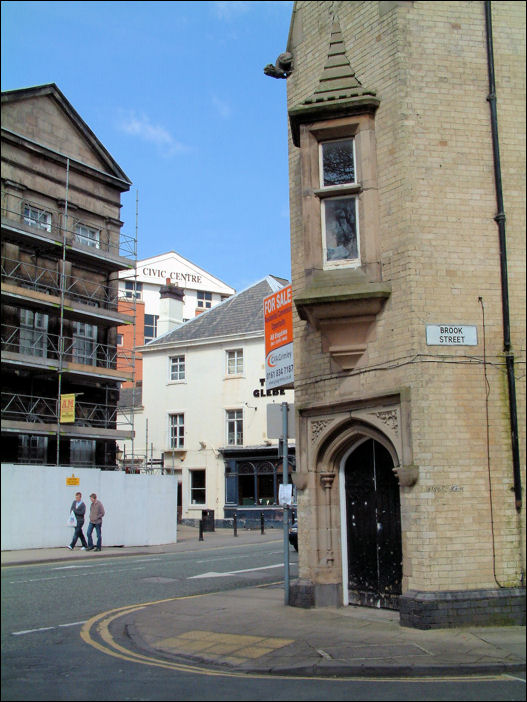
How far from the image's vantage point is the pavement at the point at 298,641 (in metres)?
7.45

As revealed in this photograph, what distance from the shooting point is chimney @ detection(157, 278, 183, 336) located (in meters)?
49.9

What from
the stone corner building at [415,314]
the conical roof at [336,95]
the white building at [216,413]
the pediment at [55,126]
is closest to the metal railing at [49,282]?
the pediment at [55,126]

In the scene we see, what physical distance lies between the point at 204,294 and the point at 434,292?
203 feet

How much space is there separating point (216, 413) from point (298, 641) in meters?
31.2

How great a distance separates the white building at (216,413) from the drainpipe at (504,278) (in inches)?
1073

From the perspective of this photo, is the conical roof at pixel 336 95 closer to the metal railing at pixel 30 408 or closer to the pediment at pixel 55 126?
the pediment at pixel 55 126

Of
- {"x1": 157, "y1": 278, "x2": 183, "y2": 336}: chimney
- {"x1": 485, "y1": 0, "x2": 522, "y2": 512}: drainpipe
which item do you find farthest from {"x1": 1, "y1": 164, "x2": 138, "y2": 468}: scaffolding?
{"x1": 157, "y1": 278, "x2": 183, "y2": 336}: chimney

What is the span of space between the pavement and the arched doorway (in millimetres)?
332

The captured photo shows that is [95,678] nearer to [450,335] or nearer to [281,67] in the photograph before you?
[450,335]

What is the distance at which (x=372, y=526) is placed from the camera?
1106cm

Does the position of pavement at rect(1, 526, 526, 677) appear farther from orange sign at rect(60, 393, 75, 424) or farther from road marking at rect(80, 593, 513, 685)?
orange sign at rect(60, 393, 75, 424)

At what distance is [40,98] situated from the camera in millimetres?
8484

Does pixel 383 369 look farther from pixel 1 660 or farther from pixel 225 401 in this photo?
pixel 225 401

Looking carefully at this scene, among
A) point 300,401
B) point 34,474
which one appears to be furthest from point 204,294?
point 34,474
